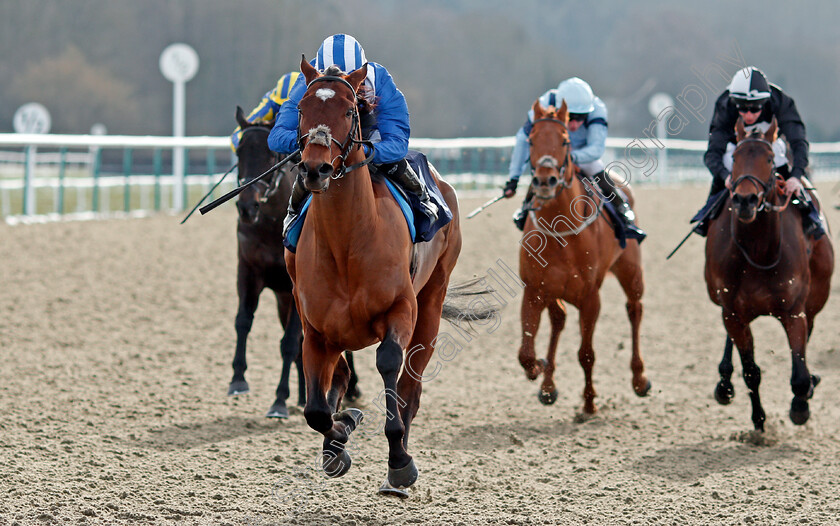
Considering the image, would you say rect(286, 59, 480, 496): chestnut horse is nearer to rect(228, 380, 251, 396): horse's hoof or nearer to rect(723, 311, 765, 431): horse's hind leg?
rect(228, 380, 251, 396): horse's hoof

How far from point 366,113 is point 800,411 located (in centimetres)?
289

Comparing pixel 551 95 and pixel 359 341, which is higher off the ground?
pixel 551 95

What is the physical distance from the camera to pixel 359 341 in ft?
12.7

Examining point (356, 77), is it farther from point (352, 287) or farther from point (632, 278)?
point (632, 278)

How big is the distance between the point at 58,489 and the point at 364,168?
1.79 meters

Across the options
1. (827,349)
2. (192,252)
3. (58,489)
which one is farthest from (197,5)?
(58,489)

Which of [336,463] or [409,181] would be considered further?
[409,181]

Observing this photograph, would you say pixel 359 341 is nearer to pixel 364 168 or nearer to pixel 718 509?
pixel 364 168

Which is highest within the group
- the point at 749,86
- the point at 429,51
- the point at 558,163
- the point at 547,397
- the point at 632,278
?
the point at 429,51

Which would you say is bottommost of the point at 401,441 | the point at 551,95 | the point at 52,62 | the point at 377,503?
A: the point at 377,503

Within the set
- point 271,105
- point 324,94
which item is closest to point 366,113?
point 324,94

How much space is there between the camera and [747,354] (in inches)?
221

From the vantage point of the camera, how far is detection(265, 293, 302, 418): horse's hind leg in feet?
18.6

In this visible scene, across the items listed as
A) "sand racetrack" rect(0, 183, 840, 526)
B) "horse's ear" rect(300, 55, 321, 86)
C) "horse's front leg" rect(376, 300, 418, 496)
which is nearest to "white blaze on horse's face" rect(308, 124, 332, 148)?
"horse's ear" rect(300, 55, 321, 86)
